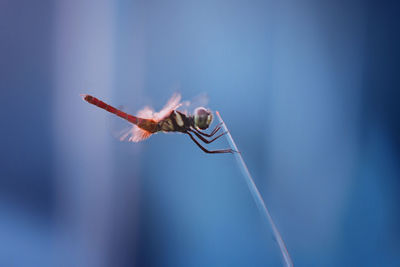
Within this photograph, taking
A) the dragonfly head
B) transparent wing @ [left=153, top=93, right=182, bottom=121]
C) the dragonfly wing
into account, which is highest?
transparent wing @ [left=153, top=93, right=182, bottom=121]

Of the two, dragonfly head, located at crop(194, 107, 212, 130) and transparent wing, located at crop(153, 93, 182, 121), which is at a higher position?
transparent wing, located at crop(153, 93, 182, 121)

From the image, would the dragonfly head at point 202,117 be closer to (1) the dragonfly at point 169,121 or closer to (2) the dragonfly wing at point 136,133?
(1) the dragonfly at point 169,121

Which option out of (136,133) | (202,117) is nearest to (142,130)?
(136,133)

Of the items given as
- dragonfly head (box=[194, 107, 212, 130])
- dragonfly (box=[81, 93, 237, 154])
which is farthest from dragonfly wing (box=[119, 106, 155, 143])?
dragonfly head (box=[194, 107, 212, 130])

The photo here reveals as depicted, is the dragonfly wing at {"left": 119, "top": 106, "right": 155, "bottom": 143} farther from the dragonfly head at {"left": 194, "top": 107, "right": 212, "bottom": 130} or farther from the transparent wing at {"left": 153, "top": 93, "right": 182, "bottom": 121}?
the dragonfly head at {"left": 194, "top": 107, "right": 212, "bottom": 130}

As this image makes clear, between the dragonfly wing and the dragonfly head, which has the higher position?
the dragonfly head

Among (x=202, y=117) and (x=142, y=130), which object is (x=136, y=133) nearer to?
(x=142, y=130)

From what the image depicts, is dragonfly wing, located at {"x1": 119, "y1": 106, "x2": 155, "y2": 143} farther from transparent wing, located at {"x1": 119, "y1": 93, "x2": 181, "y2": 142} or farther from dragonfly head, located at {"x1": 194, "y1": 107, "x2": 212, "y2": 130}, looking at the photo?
dragonfly head, located at {"x1": 194, "y1": 107, "x2": 212, "y2": 130}

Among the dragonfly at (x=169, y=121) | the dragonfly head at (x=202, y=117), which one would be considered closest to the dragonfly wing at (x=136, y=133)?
the dragonfly at (x=169, y=121)

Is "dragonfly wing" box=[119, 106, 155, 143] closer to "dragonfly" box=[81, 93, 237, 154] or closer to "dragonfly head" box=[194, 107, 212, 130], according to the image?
"dragonfly" box=[81, 93, 237, 154]
